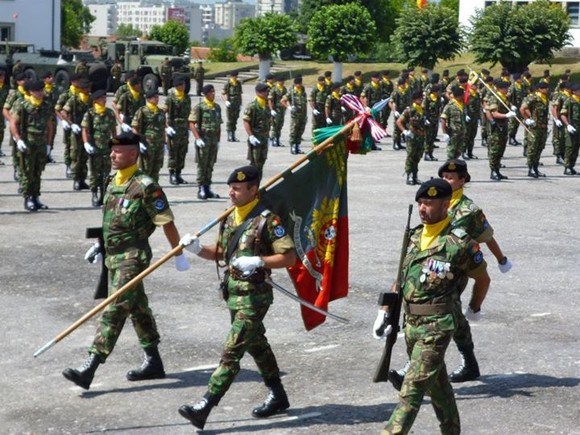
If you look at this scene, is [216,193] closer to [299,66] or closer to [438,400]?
[438,400]

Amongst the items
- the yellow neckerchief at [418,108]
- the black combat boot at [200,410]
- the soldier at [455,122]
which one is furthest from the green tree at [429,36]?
the black combat boot at [200,410]

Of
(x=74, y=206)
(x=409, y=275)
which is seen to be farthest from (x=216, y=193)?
(x=409, y=275)

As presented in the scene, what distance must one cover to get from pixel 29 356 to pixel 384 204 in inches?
378

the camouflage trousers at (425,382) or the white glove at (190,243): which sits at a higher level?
the white glove at (190,243)

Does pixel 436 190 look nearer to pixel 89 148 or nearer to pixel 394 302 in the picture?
pixel 394 302

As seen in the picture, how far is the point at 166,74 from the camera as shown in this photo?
4569cm

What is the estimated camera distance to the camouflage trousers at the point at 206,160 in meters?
18.5

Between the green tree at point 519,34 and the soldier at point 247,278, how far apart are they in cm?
4155

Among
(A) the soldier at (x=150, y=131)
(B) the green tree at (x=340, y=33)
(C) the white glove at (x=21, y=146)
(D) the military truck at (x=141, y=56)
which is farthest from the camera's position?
(B) the green tree at (x=340, y=33)

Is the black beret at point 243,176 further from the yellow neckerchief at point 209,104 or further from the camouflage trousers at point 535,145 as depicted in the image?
the camouflage trousers at point 535,145

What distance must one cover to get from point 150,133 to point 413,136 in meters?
5.31

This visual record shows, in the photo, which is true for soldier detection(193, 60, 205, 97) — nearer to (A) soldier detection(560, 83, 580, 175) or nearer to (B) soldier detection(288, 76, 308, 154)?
(B) soldier detection(288, 76, 308, 154)

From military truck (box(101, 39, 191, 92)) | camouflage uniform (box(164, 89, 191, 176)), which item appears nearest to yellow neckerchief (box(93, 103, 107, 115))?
camouflage uniform (box(164, 89, 191, 176))

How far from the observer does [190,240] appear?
311 inches
